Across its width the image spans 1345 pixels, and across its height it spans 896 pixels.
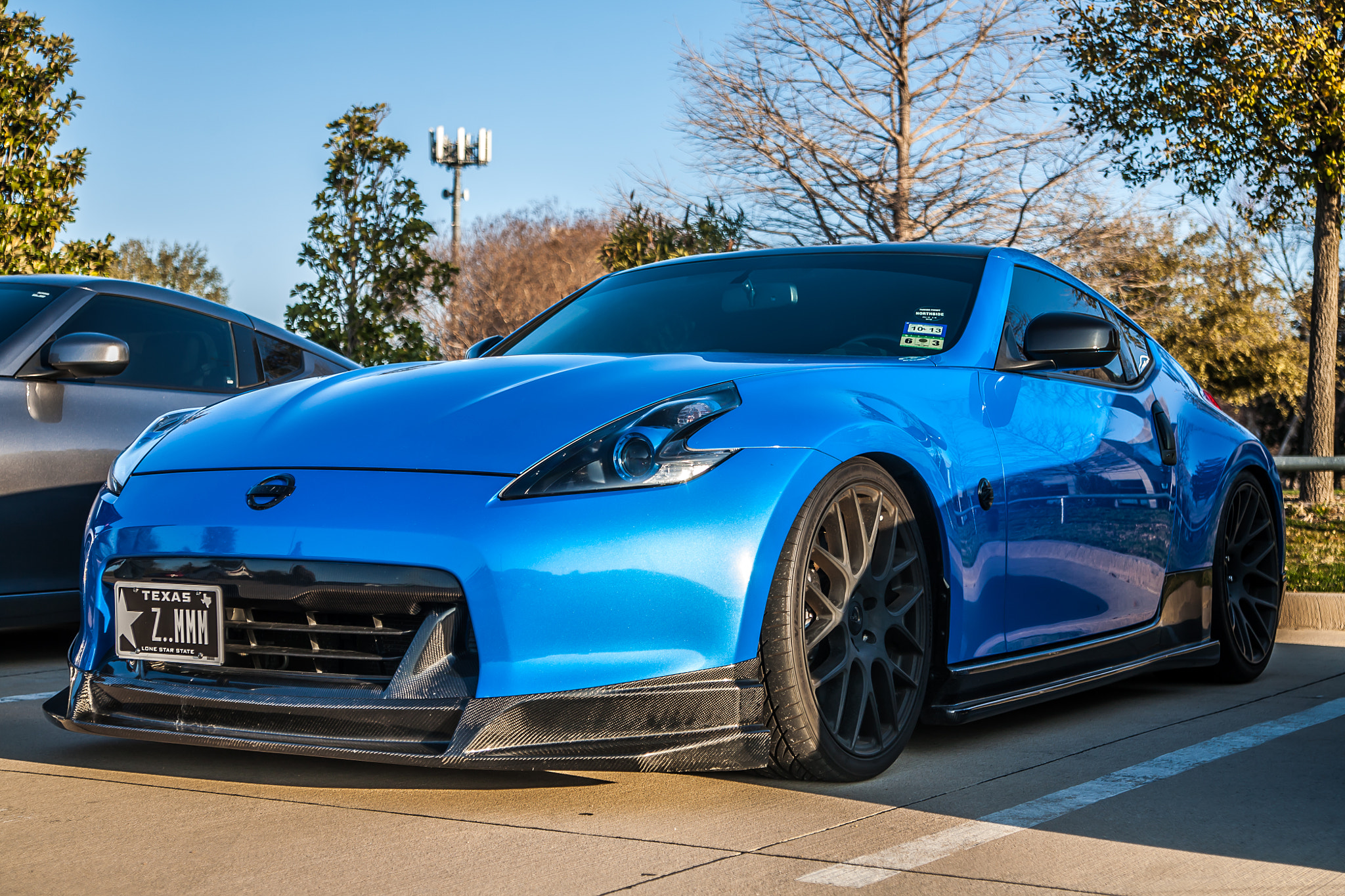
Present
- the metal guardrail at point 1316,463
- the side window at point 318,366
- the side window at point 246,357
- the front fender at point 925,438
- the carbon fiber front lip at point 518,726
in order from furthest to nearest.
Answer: the metal guardrail at point 1316,463, the side window at point 318,366, the side window at point 246,357, the front fender at point 925,438, the carbon fiber front lip at point 518,726

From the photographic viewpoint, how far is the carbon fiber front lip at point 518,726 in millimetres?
2855

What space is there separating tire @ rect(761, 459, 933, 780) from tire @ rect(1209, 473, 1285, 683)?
205cm

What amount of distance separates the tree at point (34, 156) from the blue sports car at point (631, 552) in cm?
898

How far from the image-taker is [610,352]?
13.4 feet

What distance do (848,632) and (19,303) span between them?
12.3 feet

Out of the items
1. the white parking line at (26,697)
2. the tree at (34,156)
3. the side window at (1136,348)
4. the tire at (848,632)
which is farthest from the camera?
the tree at (34,156)

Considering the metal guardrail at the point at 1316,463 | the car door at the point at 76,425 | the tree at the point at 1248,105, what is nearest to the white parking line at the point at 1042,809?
the car door at the point at 76,425

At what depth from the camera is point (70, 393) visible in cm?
523

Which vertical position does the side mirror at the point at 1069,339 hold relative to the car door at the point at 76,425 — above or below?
above

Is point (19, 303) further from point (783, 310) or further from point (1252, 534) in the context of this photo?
point (1252, 534)

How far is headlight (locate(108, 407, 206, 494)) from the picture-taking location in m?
3.46

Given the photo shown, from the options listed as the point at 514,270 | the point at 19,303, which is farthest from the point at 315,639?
the point at 514,270

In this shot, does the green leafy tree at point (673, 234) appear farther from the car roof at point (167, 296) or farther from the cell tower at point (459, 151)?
the cell tower at point (459, 151)

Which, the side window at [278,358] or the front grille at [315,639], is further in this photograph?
the side window at [278,358]
